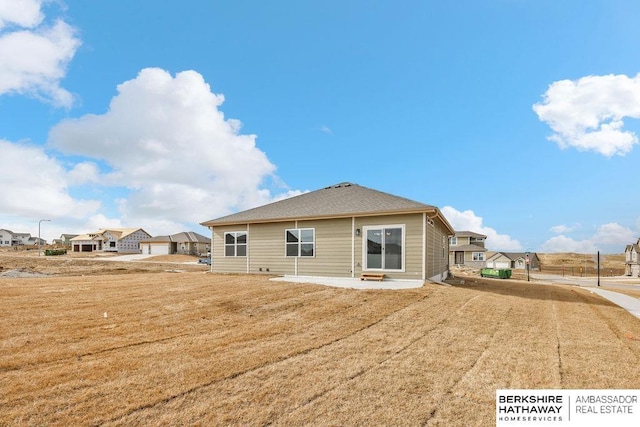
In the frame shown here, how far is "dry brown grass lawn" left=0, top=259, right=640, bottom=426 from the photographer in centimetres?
354

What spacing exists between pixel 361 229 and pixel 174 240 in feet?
182

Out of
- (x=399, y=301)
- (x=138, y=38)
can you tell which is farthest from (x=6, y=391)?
(x=138, y=38)

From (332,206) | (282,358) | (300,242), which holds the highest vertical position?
(332,206)

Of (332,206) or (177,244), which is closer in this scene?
(332,206)

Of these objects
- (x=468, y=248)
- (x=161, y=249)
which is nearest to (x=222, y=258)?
(x=468, y=248)

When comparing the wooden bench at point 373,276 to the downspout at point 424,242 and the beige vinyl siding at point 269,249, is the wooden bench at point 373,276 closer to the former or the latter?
the downspout at point 424,242

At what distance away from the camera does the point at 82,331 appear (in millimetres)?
6008

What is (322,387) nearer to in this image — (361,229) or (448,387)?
(448,387)

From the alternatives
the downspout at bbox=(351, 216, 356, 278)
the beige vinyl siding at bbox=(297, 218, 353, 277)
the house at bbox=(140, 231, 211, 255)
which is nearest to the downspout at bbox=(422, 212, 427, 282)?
the downspout at bbox=(351, 216, 356, 278)

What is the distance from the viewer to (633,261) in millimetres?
49750

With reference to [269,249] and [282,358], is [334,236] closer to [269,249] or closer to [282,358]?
[269,249]

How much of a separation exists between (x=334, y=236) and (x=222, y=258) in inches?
273

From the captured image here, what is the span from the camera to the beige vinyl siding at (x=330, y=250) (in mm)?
14837
